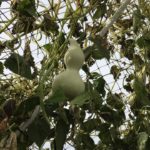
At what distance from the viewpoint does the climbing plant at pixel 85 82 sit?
4.35 ft

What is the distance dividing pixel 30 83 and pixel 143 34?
0.52 meters

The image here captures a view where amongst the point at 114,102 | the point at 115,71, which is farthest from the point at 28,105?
the point at 115,71

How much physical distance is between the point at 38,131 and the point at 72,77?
0.18 m

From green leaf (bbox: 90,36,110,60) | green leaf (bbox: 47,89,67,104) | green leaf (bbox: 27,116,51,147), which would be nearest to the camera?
green leaf (bbox: 47,89,67,104)

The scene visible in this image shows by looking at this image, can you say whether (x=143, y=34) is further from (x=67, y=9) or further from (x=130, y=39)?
(x=67, y=9)

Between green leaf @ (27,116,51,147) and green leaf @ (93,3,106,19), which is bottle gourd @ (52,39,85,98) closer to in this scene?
green leaf @ (27,116,51,147)

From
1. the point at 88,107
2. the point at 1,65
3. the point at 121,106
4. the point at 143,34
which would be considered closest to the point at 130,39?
the point at 143,34

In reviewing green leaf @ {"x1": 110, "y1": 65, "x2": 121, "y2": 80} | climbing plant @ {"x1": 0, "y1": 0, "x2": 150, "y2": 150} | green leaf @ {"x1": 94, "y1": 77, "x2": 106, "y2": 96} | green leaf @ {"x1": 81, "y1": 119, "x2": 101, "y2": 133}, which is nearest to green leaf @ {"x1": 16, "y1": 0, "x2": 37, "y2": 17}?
climbing plant @ {"x1": 0, "y1": 0, "x2": 150, "y2": 150}

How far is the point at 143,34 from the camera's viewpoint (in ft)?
6.35

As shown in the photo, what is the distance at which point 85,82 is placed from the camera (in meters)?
1.61

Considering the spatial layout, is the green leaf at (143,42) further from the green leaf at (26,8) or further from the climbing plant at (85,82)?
the green leaf at (26,8)

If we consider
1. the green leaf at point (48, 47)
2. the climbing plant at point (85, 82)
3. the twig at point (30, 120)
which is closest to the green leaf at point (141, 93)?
the climbing plant at point (85, 82)

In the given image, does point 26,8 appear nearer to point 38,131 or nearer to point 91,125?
point 38,131

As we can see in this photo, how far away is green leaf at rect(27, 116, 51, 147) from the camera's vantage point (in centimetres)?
134
